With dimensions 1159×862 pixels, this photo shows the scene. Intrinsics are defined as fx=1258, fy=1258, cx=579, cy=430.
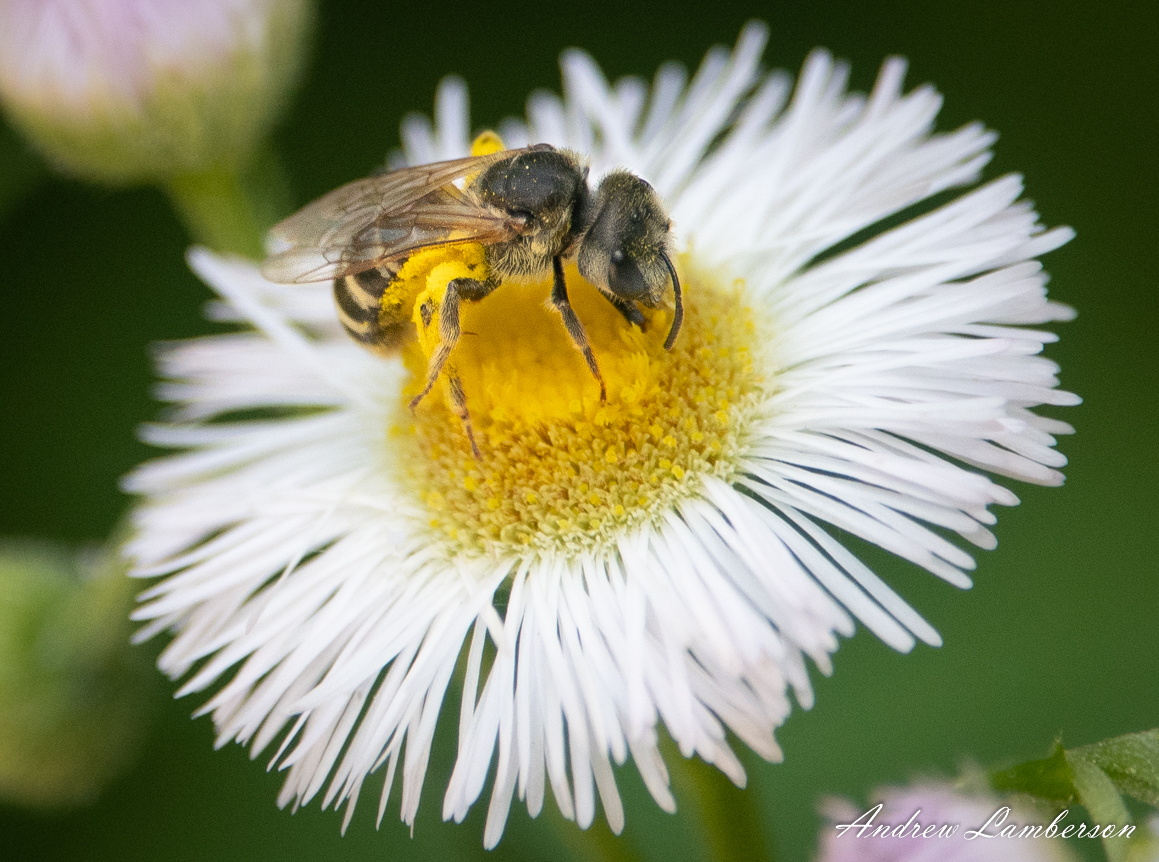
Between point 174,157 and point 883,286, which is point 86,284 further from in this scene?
point 883,286

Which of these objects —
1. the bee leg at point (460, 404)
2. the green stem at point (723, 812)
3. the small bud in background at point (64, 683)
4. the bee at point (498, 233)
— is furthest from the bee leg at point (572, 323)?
the small bud in background at point (64, 683)

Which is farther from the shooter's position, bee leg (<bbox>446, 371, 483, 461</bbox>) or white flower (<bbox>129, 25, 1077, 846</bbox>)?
bee leg (<bbox>446, 371, 483, 461</bbox>)

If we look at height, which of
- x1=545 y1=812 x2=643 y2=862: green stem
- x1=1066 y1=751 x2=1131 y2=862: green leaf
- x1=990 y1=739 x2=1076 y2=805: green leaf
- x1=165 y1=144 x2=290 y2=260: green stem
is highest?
x1=165 y1=144 x2=290 y2=260: green stem

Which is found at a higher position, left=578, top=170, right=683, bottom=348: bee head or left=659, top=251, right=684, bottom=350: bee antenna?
left=578, top=170, right=683, bottom=348: bee head

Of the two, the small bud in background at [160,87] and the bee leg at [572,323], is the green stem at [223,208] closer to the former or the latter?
the small bud in background at [160,87]

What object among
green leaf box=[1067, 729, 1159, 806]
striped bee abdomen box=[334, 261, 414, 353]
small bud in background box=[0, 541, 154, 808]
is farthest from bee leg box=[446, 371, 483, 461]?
green leaf box=[1067, 729, 1159, 806]

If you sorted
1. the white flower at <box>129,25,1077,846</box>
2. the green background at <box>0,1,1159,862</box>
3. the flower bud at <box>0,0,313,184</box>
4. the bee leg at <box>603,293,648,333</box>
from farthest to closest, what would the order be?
the green background at <box>0,1,1159,862</box> → the flower bud at <box>0,0,313,184</box> → the bee leg at <box>603,293,648,333</box> → the white flower at <box>129,25,1077,846</box>

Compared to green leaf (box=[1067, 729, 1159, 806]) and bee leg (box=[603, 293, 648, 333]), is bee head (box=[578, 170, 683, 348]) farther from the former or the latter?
green leaf (box=[1067, 729, 1159, 806])
